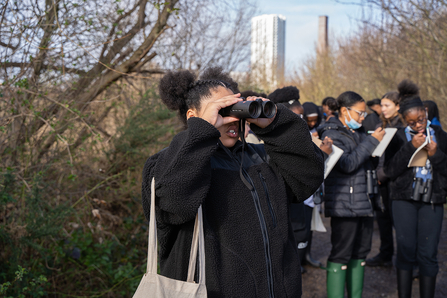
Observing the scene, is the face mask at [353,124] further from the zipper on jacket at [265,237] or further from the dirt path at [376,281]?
the zipper on jacket at [265,237]

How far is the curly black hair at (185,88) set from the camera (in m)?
2.02

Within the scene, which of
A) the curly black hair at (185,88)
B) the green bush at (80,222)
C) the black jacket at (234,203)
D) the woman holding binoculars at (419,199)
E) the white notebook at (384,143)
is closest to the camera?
the black jacket at (234,203)

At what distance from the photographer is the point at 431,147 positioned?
3.65 m

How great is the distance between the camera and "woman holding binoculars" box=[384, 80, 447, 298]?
3680 millimetres

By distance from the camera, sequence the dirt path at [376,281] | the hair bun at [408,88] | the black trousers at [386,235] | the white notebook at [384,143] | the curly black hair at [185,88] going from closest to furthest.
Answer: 1. the curly black hair at [185,88]
2. the white notebook at [384,143]
3. the hair bun at [408,88]
4. the dirt path at [376,281]
5. the black trousers at [386,235]

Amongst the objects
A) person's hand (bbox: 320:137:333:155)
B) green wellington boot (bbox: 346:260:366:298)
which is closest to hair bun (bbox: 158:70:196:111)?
person's hand (bbox: 320:137:333:155)

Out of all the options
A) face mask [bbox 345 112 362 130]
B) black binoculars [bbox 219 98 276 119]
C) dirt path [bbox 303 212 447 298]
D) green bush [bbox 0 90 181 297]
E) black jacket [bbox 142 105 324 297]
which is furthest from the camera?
dirt path [bbox 303 212 447 298]

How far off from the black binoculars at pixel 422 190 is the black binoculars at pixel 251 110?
2.48 m

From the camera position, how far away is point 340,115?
4.18 meters

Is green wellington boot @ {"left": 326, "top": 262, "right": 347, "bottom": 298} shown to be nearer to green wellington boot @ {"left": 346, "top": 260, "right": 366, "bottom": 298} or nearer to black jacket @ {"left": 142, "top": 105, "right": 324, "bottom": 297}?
green wellington boot @ {"left": 346, "top": 260, "right": 366, "bottom": 298}

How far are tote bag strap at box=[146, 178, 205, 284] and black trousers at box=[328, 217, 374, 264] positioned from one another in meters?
2.47

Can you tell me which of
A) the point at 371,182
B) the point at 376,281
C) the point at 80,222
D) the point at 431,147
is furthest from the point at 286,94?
the point at 80,222

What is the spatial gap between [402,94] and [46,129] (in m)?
3.88

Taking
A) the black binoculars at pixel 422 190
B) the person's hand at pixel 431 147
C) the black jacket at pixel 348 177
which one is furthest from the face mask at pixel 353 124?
the black binoculars at pixel 422 190
